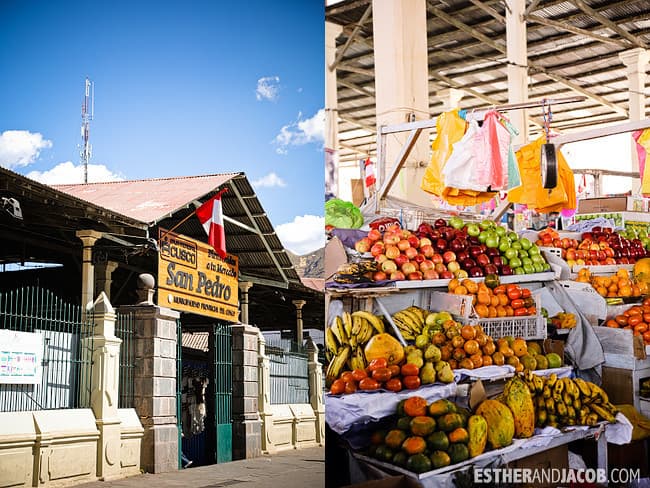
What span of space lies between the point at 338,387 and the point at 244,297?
772mm

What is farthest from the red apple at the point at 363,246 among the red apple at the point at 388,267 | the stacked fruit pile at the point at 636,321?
the stacked fruit pile at the point at 636,321

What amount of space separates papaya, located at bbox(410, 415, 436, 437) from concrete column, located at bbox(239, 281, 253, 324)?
1062mm

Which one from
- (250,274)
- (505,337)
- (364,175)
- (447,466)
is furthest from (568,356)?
(250,274)

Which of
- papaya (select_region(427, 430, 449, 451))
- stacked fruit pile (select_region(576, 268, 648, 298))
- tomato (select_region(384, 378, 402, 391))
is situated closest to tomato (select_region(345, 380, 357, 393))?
tomato (select_region(384, 378, 402, 391))

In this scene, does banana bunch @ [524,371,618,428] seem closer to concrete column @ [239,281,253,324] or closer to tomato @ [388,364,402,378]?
tomato @ [388,364,402,378]

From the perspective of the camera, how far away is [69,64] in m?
4.11

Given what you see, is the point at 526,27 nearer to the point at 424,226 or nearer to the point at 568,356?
the point at 424,226

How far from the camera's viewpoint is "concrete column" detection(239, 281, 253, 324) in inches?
169

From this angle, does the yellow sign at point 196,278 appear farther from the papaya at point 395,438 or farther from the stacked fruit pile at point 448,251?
the papaya at point 395,438

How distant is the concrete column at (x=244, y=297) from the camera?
430 cm

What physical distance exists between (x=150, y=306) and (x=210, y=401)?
1.87 ft

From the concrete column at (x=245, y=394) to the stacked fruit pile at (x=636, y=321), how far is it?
1786 millimetres

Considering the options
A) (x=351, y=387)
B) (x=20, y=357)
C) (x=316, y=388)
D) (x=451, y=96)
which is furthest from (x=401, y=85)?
(x=20, y=357)

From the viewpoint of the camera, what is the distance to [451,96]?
4.38 meters
